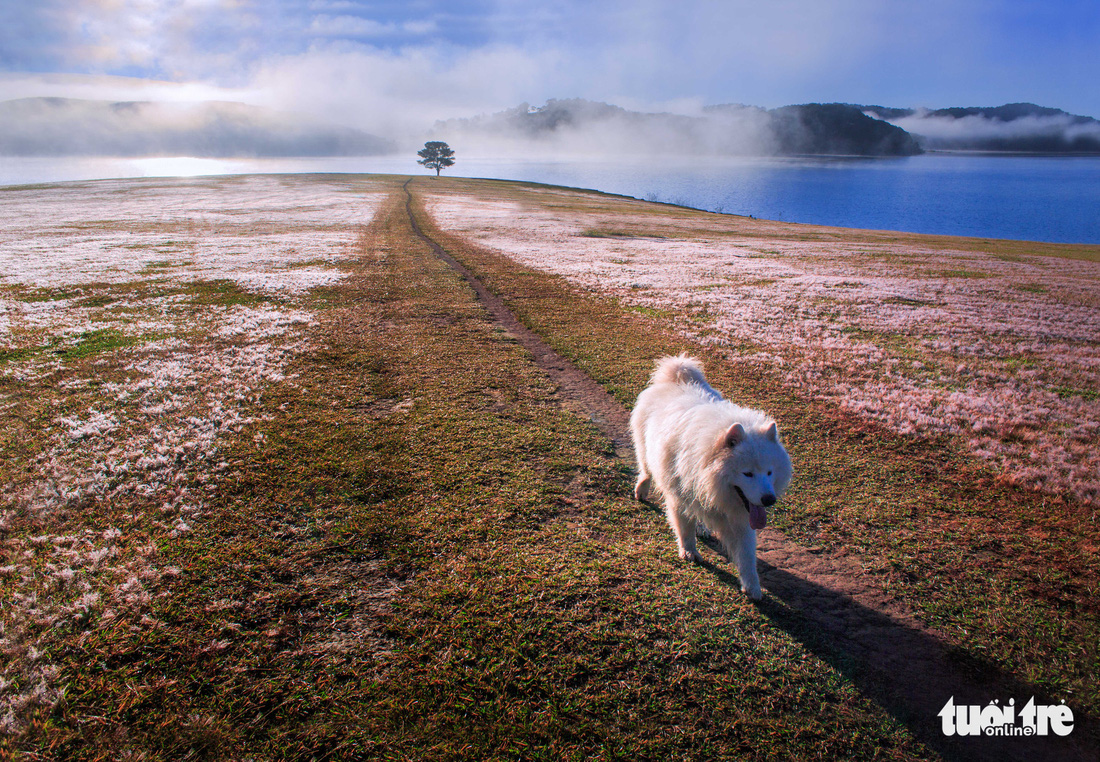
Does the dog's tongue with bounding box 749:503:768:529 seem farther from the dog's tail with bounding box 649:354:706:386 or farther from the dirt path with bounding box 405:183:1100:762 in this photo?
the dog's tail with bounding box 649:354:706:386

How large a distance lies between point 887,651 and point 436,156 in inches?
6410

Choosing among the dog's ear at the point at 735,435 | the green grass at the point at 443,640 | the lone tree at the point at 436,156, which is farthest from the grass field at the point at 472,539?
the lone tree at the point at 436,156

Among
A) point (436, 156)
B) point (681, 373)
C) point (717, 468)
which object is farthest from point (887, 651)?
point (436, 156)

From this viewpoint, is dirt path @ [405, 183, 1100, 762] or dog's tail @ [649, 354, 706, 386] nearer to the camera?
dirt path @ [405, 183, 1100, 762]

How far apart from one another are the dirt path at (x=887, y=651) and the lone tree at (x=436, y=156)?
158 m

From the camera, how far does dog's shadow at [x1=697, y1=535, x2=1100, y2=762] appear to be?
434 centimetres

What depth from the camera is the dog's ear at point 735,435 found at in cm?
543

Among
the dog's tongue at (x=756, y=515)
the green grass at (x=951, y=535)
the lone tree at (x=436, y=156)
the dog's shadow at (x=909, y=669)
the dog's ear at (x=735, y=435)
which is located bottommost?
the dog's shadow at (x=909, y=669)

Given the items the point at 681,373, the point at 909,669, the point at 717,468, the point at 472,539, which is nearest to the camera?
the point at 909,669

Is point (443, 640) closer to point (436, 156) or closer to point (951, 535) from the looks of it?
point (951, 535)

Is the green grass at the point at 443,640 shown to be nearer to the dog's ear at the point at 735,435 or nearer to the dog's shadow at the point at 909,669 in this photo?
the dog's shadow at the point at 909,669

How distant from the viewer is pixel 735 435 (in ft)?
18.1

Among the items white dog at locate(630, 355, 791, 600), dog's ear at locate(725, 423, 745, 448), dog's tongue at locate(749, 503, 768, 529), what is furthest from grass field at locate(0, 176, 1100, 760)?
dog's ear at locate(725, 423, 745, 448)

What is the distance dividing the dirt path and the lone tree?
519 feet
